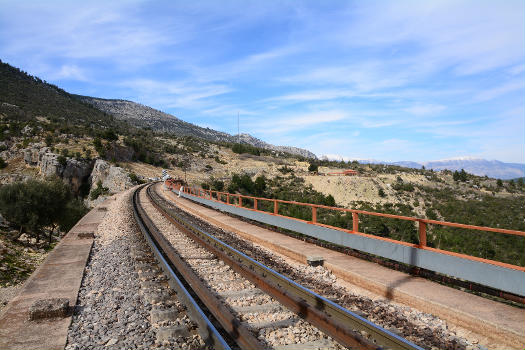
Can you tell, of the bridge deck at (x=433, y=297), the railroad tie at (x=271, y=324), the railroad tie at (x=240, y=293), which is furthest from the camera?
the railroad tie at (x=240, y=293)

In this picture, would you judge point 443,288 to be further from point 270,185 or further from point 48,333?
point 270,185

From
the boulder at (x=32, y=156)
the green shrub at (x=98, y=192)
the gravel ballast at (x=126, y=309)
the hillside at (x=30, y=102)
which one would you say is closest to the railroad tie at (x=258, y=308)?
the gravel ballast at (x=126, y=309)

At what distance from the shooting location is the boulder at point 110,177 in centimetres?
5287

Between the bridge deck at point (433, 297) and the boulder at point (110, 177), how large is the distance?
1881 inches

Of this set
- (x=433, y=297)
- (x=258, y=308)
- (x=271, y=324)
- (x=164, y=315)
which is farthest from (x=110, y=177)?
(x=433, y=297)

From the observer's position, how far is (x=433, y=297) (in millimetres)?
5953

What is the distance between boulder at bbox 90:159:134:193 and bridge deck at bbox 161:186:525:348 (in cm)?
4778

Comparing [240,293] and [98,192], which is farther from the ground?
[240,293]

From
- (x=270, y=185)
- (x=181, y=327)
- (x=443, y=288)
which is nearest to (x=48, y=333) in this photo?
(x=181, y=327)

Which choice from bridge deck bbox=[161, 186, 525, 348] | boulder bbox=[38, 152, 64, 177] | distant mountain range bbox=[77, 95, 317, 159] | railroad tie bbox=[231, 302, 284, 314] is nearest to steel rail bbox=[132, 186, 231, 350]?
railroad tie bbox=[231, 302, 284, 314]

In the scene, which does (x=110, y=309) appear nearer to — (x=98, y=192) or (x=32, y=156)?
(x=98, y=192)

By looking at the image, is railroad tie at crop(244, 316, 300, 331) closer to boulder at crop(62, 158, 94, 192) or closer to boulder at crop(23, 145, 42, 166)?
boulder at crop(62, 158, 94, 192)

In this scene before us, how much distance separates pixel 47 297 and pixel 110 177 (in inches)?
2036

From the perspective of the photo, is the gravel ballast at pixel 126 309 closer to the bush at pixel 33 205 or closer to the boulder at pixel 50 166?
the bush at pixel 33 205
